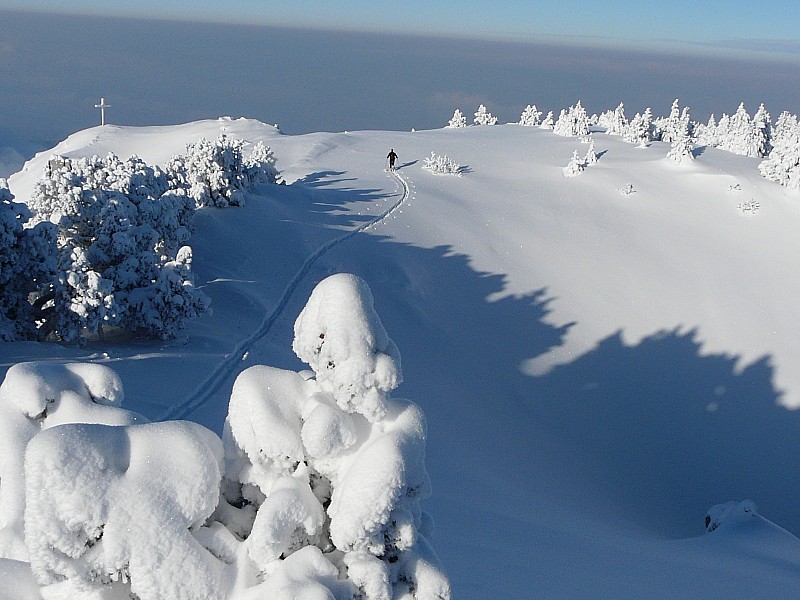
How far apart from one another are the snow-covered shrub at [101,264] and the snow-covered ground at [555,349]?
0.86 meters

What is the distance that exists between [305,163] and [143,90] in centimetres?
15805

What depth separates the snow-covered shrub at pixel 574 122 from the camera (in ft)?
192

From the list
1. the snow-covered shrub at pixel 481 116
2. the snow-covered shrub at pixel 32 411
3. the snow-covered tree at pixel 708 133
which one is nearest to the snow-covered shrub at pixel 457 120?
the snow-covered shrub at pixel 481 116

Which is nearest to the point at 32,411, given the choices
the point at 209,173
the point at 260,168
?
the point at 209,173

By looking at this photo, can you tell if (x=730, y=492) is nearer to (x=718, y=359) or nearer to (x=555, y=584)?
(x=718, y=359)

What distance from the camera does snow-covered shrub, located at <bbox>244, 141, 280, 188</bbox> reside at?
28797mm

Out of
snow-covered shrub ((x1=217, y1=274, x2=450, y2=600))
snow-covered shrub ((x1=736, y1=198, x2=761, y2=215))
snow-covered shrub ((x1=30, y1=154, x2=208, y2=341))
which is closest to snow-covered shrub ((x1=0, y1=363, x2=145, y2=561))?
snow-covered shrub ((x1=217, y1=274, x2=450, y2=600))

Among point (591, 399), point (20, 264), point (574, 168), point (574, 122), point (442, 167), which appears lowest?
point (591, 399)

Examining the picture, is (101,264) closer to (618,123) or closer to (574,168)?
(574,168)

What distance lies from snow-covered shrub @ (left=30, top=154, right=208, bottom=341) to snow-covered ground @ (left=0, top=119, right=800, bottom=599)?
0.86 m

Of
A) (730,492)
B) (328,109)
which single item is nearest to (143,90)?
(328,109)

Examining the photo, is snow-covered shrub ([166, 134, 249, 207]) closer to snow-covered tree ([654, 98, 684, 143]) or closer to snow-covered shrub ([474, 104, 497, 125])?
snow-covered tree ([654, 98, 684, 143])

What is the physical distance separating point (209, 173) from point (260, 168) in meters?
3.88

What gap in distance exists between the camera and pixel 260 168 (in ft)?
97.9
